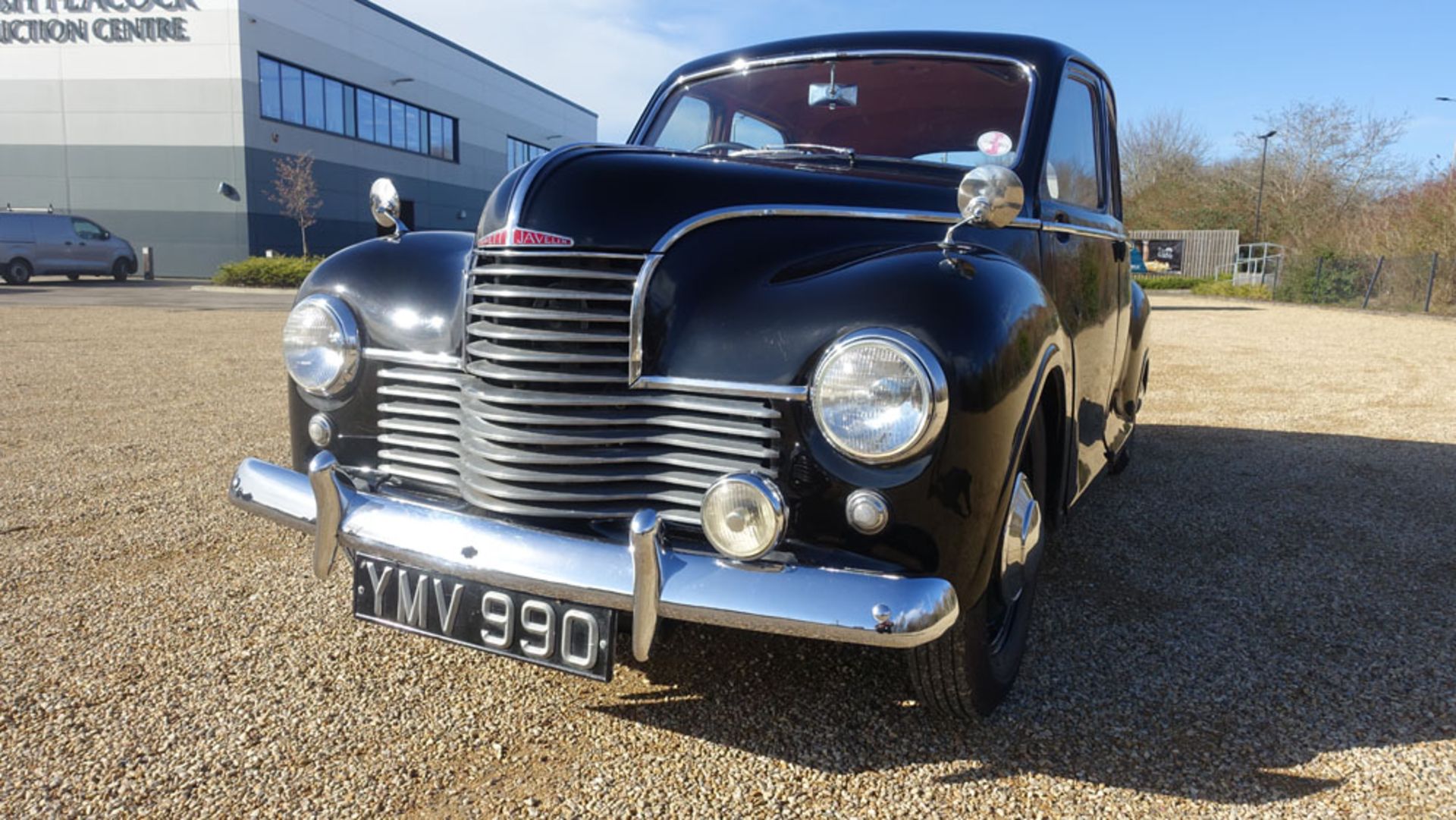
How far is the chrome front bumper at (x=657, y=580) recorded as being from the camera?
183 centimetres

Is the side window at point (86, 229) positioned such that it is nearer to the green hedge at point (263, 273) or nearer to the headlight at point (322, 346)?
the green hedge at point (263, 273)

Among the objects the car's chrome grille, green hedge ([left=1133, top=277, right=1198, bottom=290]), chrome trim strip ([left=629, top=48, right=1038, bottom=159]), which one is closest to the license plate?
the car's chrome grille

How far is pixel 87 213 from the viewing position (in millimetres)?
25953

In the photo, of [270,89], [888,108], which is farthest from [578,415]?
A: [270,89]

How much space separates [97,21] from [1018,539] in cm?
2997

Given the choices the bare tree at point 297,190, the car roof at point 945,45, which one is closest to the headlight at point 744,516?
the car roof at point 945,45

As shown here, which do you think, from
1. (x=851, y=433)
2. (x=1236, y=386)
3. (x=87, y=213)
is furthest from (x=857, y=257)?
(x=87, y=213)

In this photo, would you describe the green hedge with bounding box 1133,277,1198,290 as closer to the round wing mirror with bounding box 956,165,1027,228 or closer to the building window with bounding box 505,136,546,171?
the building window with bounding box 505,136,546,171

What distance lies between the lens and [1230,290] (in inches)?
1008

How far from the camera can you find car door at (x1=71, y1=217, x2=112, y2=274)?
21.9m

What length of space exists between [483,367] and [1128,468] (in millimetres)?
4080

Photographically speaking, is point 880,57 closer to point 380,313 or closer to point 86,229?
point 380,313

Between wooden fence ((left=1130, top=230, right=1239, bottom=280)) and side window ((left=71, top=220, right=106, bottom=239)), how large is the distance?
29.3 m

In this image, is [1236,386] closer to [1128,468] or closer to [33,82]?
[1128,468]
